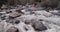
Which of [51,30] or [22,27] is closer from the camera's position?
[51,30]

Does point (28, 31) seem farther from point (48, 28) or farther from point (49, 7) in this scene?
point (49, 7)

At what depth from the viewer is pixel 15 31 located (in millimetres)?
3434

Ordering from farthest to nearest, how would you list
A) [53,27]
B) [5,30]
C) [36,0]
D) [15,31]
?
[36,0] < [53,27] < [5,30] < [15,31]

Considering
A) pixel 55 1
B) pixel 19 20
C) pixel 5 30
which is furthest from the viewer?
A: pixel 55 1

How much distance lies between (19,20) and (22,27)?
633mm

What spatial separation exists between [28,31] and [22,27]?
0.37 metres

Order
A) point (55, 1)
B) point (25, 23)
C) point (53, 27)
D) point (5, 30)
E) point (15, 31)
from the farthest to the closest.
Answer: point (55, 1)
point (25, 23)
point (53, 27)
point (5, 30)
point (15, 31)

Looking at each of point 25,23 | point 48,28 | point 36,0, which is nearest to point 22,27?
point 25,23

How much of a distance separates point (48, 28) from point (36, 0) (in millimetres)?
5073

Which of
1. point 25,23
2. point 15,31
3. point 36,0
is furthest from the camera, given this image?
point 36,0

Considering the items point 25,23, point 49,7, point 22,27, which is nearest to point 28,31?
point 22,27

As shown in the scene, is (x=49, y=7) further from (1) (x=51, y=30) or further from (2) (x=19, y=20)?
(1) (x=51, y=30)

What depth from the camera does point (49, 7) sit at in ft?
21.9

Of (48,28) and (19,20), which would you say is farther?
(19,20)
